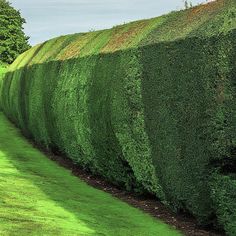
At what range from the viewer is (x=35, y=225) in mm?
9055

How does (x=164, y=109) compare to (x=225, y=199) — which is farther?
(x=164, y=109)

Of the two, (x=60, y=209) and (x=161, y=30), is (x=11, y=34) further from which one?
(x=60, y=209)

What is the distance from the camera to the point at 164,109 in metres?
10.9

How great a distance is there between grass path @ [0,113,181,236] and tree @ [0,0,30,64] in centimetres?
6295

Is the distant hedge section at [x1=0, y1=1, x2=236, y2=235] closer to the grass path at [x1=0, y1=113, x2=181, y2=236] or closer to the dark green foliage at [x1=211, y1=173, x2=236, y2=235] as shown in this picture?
the dark green foliage at [x1=211, y1=173, x2=236, y2=235]

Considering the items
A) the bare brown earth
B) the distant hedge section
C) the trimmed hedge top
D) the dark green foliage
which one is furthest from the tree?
the dark green foliage

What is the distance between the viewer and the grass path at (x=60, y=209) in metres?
9.16

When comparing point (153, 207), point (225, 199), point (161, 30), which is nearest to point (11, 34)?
point (161, 30)

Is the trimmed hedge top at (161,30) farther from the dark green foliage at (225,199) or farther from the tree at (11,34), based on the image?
the tree at (11,34)

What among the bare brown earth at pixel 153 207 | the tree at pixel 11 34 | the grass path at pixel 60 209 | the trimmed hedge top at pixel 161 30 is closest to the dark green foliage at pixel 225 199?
the bare brown earth at pixel 153 207

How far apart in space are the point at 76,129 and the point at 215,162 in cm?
823

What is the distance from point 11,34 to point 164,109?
239 feet

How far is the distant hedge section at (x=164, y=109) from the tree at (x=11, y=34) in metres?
61.2

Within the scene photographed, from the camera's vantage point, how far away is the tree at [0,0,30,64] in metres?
77.6
